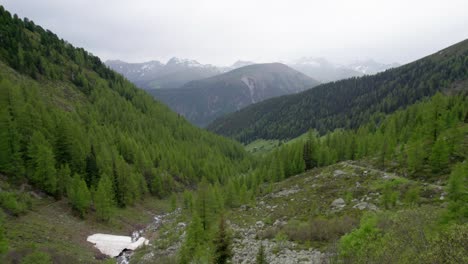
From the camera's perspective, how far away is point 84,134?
8750 cm

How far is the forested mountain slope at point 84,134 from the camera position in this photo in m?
61.6

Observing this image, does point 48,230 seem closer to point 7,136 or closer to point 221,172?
point 7,136

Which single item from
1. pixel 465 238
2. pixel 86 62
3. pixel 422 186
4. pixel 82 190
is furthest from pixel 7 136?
pixel 86 62

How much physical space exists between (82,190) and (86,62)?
474 feet

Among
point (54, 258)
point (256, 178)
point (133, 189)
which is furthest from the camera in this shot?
point (256, 178)

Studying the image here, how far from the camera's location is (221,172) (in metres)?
125

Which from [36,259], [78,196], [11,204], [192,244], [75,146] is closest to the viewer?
[36,259]

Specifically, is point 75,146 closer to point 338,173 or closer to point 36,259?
point 36,259

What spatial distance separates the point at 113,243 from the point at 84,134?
44513 millimetres

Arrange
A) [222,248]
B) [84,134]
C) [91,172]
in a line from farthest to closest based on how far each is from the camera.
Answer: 1. [84,134]
2. [91,172]
3. [222,248]

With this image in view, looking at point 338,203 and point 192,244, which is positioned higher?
point 338,203

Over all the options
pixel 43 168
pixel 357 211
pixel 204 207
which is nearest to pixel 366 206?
pixel 357 211

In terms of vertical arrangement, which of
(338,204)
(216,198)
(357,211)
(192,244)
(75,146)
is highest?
(75,146)

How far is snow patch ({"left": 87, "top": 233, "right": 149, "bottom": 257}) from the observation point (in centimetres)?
5281
